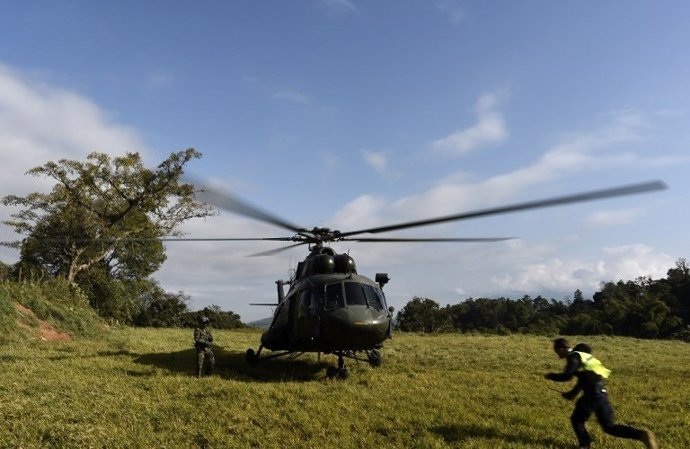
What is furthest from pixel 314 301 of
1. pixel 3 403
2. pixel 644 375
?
pixel 644 375

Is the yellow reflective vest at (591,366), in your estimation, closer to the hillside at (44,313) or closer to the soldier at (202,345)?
the soldier at (202,345)

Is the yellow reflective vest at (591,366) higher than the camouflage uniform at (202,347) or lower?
higher

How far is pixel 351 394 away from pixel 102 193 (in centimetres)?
3213

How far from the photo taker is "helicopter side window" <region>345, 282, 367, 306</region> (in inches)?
470

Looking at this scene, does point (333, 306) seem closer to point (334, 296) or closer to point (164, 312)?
point (334, 296)

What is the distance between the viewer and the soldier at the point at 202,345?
11958mm

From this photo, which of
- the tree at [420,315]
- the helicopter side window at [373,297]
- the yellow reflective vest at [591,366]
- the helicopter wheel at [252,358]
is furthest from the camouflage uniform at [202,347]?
the tree at [420,315]

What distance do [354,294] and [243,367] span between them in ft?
16.6

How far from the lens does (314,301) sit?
39.8ft

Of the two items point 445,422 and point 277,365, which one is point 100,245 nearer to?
point 277,365

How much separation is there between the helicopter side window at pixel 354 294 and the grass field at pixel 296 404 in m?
2.01

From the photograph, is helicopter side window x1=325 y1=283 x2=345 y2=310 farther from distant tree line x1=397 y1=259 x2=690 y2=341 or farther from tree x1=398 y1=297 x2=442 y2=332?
tree x1=398 y1=297 x2=442 y2=332

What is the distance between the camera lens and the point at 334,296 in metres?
12.0

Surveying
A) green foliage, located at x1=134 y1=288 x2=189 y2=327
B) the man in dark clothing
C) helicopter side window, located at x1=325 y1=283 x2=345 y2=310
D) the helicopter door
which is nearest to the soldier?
the helicopter door
